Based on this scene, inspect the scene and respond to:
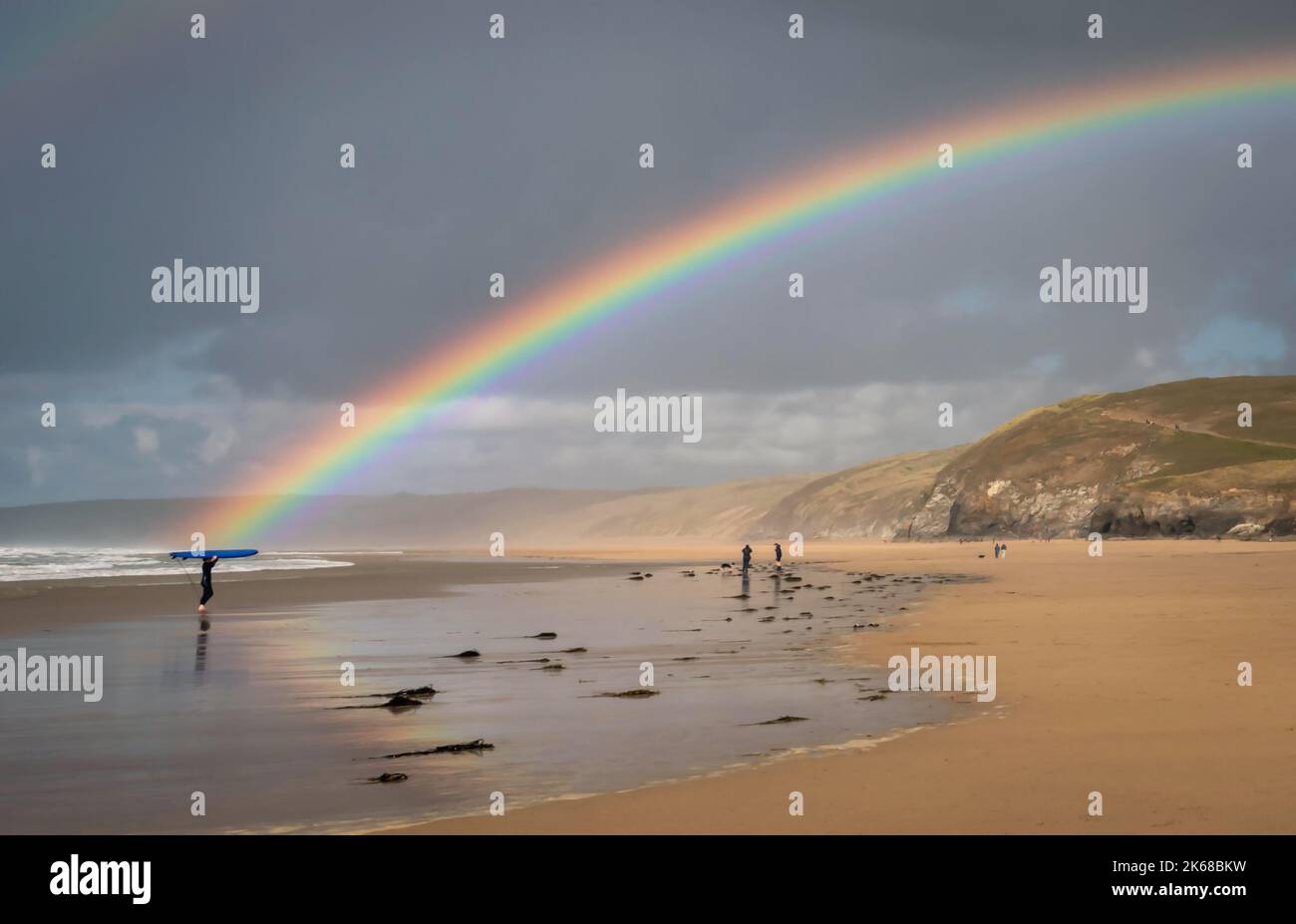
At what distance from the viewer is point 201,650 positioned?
22266 millimetres

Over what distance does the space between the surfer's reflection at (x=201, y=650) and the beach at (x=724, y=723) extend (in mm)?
173

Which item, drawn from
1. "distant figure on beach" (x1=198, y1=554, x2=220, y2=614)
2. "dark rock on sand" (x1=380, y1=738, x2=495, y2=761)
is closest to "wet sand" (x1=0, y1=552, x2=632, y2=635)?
"distant figure on beach" (x1=198, y1=554, x2=220, y2=614)

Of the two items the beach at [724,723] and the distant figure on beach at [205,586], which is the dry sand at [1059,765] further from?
the distant figure on beach at [205,586]

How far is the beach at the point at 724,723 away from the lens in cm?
916

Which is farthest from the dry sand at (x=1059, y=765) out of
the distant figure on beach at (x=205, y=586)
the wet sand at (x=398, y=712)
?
the distant figure on beach at (x=205, y=586)

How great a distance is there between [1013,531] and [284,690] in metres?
108

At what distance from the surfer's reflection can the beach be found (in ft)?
0.57

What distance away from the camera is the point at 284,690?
55.0ft

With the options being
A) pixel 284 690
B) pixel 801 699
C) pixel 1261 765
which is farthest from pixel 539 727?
pixel 1261 765

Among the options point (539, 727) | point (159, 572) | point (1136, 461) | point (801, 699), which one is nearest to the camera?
point (539, 727)

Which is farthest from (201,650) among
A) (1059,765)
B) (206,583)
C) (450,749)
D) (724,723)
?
(1059,765)

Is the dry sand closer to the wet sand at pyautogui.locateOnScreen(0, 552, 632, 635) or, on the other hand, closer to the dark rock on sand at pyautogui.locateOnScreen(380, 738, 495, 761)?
the dark rock on sand at pyautogui.locateOnScreen(380, 738, 495, 761)

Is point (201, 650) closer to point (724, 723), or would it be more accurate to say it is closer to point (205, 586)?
point (205, 586)
